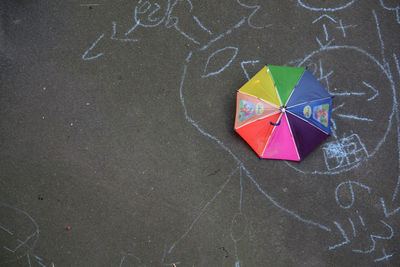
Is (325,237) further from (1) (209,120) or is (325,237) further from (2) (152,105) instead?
(2) (152,105)

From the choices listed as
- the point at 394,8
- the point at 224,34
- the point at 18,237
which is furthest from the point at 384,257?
the point at 18,237

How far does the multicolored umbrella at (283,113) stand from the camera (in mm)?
3117

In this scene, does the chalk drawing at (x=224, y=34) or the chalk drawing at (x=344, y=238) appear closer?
the chalk drawing at (x=344, y=238)

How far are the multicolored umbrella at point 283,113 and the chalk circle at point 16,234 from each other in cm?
275

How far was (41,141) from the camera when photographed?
A: 3600mm

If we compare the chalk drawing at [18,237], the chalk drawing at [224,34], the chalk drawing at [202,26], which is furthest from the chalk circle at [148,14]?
the chalk drawing at [18,237]

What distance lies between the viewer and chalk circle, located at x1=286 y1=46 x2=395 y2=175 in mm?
3586

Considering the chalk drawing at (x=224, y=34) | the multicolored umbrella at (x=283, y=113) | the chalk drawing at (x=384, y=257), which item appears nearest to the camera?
the multicolored umbrella at (x=283, y=113)

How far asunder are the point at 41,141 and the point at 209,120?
6.78ft

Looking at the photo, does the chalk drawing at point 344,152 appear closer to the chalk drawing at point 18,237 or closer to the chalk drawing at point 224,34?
the chalk drawing at point 224,34

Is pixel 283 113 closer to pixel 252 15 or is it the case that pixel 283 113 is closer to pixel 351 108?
pixel 351 108

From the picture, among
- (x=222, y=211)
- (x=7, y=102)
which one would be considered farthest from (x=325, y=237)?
(x=7, y=102)

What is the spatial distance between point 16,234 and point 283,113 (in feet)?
11.2

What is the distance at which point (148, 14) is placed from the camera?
3.69 meters
